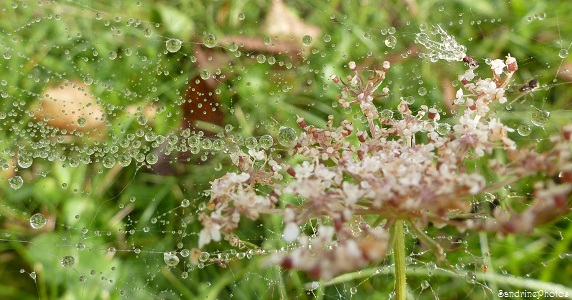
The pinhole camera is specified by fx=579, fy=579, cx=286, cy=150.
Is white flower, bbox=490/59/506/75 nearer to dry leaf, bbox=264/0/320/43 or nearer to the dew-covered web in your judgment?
the dew-covered web

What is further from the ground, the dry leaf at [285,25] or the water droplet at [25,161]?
the dry leaf at [285,25]

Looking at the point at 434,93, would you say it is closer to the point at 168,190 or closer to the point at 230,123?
the point at 230,123

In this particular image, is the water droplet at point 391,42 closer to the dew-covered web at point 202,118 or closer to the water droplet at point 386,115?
the dew-covered web at point 202,118

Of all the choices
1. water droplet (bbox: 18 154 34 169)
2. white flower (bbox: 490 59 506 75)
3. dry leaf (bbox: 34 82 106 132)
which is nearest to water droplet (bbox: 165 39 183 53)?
dry leaf (bbox: 34 82 106 132)

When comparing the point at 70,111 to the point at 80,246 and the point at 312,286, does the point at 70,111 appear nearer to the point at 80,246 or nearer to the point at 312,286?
the point at 80,246

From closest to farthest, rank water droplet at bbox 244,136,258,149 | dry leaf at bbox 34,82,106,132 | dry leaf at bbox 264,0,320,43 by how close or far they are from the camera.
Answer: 1. water droplet at bbox 244,136,258,149
2. dry leaf at bbox 34,82,106,132
3. dry leaf at bbox 264,0,320,43

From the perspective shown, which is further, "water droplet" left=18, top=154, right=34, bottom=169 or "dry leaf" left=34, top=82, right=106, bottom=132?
"dry leaf" left=34, top=82, right=106, bottom=132

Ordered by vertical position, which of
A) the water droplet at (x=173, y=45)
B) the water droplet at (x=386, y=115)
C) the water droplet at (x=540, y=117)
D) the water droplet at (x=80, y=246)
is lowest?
the water droplet at (x=80, y=246)

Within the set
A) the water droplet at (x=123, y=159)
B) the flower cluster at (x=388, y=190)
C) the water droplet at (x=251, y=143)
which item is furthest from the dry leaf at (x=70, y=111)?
the flower cluster at (x=388, y=190)

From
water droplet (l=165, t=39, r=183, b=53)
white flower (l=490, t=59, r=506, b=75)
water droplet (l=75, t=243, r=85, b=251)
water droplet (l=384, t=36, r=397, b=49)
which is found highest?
white flower (l=490, t=59, r=506, b=75)

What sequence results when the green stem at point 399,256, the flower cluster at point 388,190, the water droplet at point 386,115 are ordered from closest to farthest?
the flower cluster at point 388,190, the green stem at point 399,256, the water droplet at point 386,115

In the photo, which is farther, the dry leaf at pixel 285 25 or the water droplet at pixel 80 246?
the dry leaf at pixel 285 25
